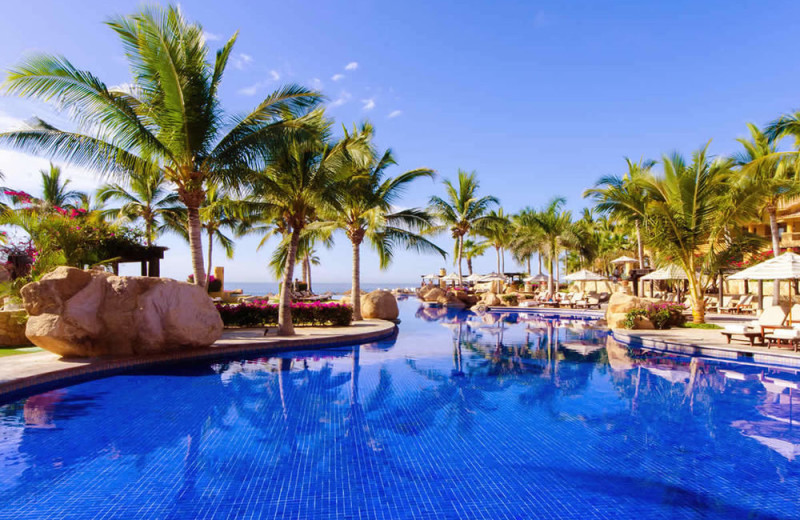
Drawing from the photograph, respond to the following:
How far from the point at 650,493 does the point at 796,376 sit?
22.2ft

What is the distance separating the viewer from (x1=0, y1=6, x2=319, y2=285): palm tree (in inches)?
359

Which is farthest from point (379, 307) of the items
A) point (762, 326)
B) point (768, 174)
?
point (768, 174)

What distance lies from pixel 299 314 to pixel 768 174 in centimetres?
1587

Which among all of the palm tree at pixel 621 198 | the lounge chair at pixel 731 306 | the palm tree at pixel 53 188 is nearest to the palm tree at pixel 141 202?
the palm tree at pixel 53 188

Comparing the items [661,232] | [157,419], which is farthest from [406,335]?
Result: [157,419]

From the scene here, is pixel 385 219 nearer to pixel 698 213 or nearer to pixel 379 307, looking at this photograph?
pixel 379 307

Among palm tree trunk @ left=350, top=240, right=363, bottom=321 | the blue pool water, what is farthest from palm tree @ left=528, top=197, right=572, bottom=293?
the blue pool water

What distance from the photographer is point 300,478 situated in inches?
169

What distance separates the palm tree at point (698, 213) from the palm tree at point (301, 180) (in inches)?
392

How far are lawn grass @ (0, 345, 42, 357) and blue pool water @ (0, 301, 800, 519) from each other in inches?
125

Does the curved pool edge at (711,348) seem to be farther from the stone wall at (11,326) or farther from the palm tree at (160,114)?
the stone wall at (11,326)

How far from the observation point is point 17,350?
973 centimetres

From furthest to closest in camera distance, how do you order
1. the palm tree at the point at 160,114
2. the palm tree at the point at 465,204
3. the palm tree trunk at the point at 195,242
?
the palm tree at the point at 465,204
the palm tree trunk at the point at 195,242
the palm tree at the point at 160,114

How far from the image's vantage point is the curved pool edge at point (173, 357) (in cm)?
698
